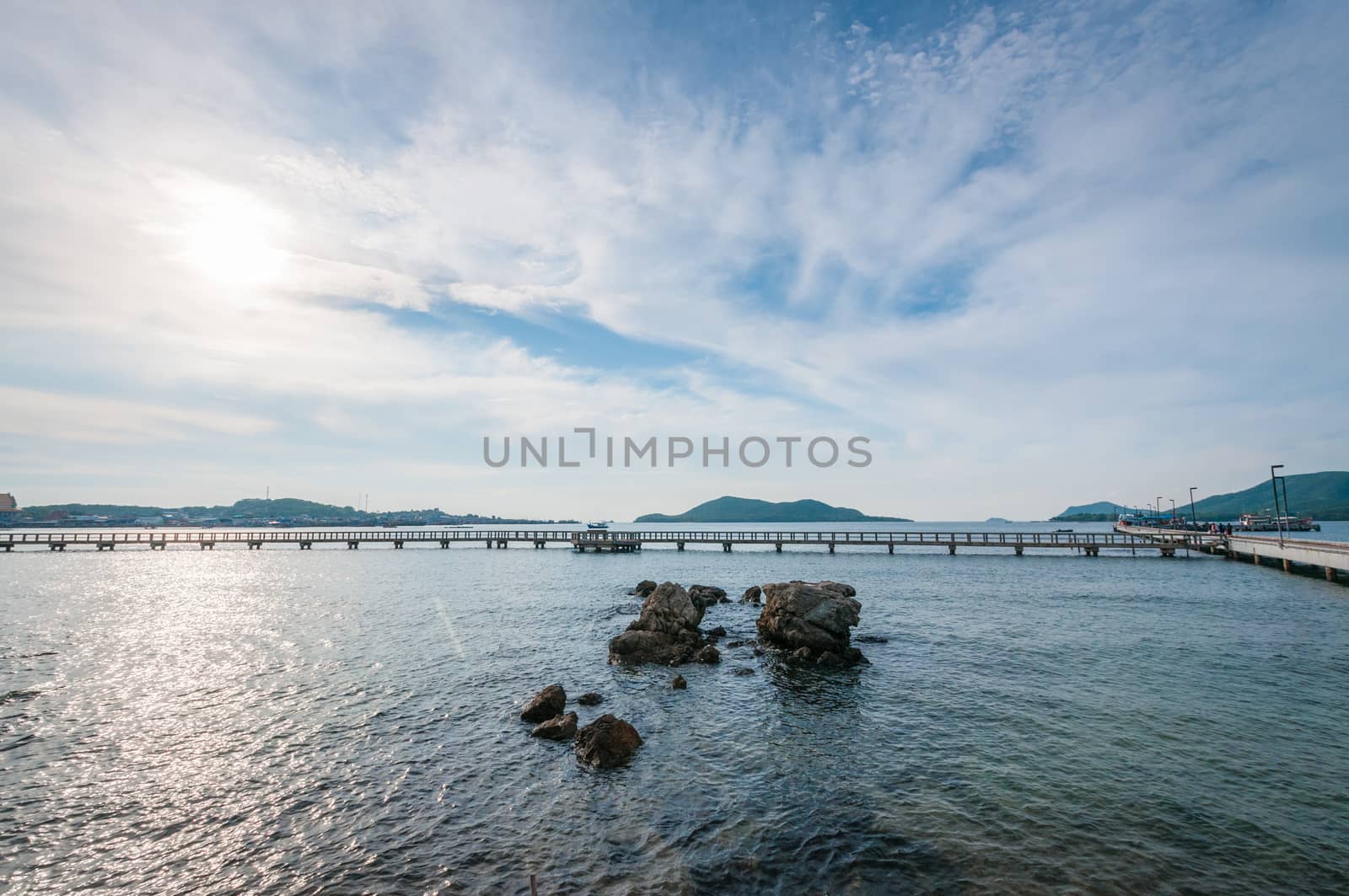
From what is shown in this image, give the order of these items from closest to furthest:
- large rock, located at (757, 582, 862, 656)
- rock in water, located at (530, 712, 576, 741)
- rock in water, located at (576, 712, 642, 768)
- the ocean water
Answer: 1. the ocean water
2. rock in water, located at (576, 712, 642, 768)
3. rock in water, located at (530, 712, 576, 741)
4. large rock, located at (757, 582, 862, 656)

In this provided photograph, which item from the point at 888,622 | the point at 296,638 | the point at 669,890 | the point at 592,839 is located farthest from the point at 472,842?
the point at 888,622

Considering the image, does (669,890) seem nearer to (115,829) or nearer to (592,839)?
(592,839)

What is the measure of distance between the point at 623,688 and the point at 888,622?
21.7m

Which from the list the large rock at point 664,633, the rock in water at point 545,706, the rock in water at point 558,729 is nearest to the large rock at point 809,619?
the large rock at point 664,633

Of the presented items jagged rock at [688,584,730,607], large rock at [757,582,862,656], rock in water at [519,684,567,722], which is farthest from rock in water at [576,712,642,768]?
jagged rock at [688,584,730,607]

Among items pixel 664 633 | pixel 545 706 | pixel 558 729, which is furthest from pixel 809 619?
pixel 558 729

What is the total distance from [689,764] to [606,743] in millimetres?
2496

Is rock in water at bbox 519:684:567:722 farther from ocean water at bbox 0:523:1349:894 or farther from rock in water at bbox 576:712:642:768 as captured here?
rock in water at bbox 576:712:642:768

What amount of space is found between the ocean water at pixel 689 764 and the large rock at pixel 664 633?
1902 millimetres

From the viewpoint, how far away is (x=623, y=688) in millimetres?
23641

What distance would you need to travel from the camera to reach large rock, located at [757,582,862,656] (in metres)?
28.2

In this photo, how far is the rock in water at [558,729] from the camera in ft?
60.3

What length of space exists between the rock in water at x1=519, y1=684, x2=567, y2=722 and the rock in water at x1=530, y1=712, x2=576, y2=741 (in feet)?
3.44

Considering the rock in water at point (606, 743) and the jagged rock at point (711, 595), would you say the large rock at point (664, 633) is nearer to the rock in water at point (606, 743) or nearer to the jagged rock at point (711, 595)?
the rock in water at point (606, 743)
